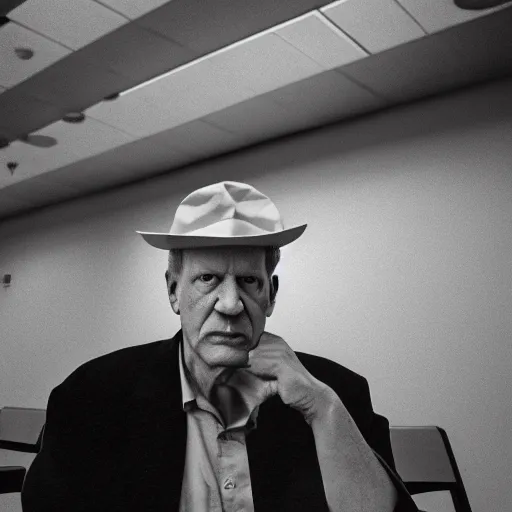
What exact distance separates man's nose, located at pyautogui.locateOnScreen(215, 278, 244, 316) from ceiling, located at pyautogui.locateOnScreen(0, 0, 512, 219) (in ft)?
6.80

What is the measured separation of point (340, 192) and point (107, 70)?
1.63 m

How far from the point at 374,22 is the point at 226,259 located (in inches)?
90.5

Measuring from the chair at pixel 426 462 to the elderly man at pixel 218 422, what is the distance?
3.37 ft

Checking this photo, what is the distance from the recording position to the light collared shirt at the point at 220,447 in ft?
2.76

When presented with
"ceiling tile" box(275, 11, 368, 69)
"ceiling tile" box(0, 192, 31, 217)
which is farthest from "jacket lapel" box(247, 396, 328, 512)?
"ceiling tile" box(0, 192, 31, 217)

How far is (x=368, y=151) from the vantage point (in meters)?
3.77

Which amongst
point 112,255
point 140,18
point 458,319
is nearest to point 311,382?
point 140,18

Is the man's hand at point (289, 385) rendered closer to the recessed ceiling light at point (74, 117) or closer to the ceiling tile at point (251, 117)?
the ceiling tile at point (251, 117)

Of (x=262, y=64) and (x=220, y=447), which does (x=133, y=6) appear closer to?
(x=262, y=64)

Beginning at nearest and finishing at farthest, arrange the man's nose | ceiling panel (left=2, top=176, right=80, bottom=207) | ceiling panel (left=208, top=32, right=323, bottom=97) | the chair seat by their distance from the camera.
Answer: the man's nose → the chair seat → ceiling panel (left=208, top=32, right=323, bottom=97) → ceiling panel (left=2, top=176, right=80, bottom=207)

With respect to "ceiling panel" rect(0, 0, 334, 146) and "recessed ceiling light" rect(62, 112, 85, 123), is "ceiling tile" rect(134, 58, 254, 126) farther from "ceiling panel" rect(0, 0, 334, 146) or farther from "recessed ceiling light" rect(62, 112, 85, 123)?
"recessed ceiling light" rect(62, 112, 85, 123)

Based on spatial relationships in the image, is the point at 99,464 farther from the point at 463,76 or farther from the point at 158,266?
the point at 158,266

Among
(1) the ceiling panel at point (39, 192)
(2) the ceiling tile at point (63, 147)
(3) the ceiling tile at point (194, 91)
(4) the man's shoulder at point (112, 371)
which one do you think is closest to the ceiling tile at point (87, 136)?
(2) the ceiling tile at point (63, 147)

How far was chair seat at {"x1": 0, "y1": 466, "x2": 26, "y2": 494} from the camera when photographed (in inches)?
76.7
